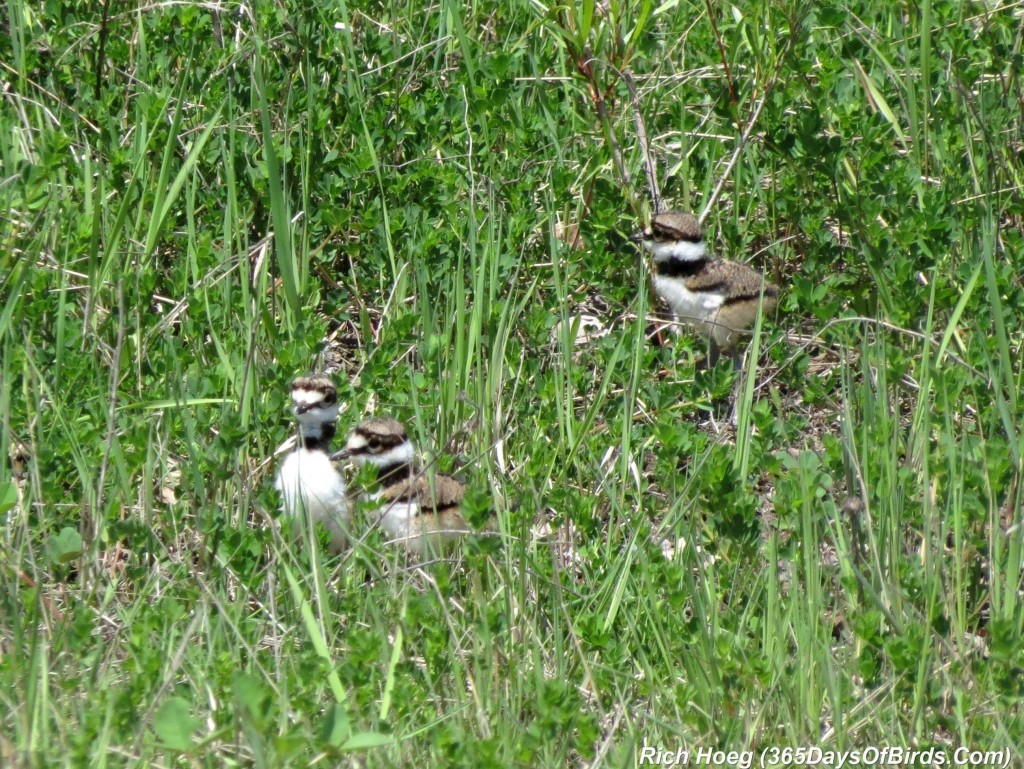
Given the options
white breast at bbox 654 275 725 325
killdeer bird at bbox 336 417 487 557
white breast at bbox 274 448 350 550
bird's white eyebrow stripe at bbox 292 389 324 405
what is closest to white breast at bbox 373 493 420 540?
killdeer bird at bbox 336 417 487 557

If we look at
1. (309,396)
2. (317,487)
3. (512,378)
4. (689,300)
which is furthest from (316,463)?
(689,300)

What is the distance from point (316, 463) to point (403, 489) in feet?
1.02

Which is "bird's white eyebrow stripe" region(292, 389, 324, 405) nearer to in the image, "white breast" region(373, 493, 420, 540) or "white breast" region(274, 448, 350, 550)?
"white breast" region(274, 448, 350, 550)

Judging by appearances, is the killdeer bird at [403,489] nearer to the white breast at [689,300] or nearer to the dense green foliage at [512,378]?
the dense green foliage at [512,378]

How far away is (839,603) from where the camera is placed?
4.24m

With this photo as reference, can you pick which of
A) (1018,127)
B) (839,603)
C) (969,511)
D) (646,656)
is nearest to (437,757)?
(646,656)

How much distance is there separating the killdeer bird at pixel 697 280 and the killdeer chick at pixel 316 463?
5.32 ft

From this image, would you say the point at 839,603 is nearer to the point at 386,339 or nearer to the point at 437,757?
the point at 437,757

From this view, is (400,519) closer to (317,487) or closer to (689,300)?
(317,487)

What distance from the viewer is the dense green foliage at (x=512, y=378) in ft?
12.3

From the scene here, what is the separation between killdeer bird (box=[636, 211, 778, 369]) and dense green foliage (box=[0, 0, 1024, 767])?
133 mm

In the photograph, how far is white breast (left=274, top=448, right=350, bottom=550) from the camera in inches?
188

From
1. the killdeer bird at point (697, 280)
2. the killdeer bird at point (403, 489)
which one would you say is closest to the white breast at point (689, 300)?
the killdeer bird at point (697, 280)

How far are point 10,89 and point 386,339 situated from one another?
2289 mm
